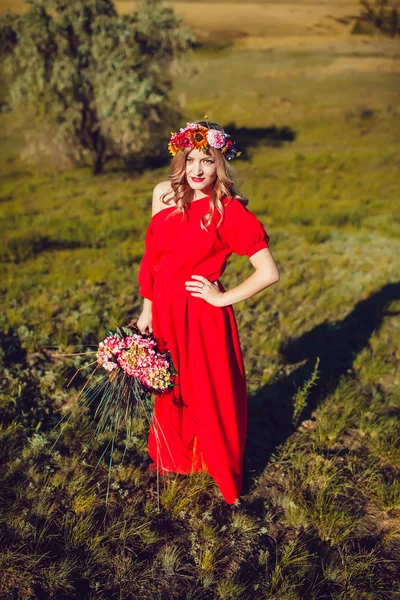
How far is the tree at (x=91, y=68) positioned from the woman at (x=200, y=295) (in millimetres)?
12164

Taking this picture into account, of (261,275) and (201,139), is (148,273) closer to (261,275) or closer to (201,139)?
(261,275)

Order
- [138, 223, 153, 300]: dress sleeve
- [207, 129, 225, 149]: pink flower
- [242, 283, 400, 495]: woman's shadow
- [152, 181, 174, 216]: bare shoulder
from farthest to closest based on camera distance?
[242, 283, 400, 495]: woman's shadow, [138, 223, 153, 300]: dress sleeve, [152, 181, 174, 216]: bare shoulder, [207, 129, 225, 149]: pink flower

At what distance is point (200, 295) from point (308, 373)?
264 centimetres

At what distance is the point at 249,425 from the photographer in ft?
13.1

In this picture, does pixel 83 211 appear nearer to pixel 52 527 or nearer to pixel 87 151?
pixel 87 151

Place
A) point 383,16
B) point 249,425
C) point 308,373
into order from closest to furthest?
1. point 249,425
2. point 308,373
3. point 383,16

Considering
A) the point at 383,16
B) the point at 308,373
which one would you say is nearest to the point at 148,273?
the point at 308,373

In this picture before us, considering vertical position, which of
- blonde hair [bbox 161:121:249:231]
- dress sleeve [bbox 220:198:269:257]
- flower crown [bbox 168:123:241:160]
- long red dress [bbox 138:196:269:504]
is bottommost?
long red dress [bbox 138:196:269:504]

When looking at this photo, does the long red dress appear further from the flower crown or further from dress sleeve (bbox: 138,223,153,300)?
the flower crown

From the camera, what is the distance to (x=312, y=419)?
4051mm

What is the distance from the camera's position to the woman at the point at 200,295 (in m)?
2.37

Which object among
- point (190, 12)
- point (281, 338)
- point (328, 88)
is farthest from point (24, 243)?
point (328, 88)

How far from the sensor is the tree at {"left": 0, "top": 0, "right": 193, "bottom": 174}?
13.3 metres

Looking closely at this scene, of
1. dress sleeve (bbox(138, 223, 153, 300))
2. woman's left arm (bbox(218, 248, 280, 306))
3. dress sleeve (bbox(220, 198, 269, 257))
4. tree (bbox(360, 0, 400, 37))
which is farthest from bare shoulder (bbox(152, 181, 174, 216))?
tree (bbox(360, 0, 400, 37))
